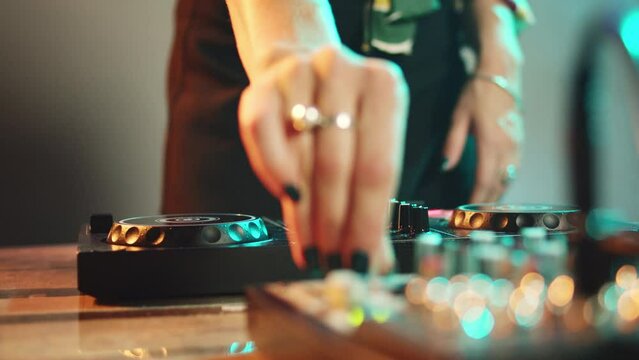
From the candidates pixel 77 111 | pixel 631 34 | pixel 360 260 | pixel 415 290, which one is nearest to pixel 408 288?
pixel 415 290

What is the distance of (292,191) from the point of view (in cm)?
60

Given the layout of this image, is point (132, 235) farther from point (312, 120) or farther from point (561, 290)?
point (561, 290)

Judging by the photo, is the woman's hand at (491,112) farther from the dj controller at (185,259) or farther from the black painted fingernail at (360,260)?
the black painted fingernail at (360,260)

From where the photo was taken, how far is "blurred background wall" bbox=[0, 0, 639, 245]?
1736 mm

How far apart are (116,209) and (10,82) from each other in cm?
38

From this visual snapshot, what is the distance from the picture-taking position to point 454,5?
1.38 metres

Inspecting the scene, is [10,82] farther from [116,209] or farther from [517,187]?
[517,187]

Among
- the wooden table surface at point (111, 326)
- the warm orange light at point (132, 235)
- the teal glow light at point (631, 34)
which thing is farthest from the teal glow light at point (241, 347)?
the teal glow light at point (631, 34)

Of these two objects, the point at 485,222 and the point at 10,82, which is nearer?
the point at 485,222

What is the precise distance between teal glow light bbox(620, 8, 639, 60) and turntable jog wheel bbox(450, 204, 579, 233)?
382 mm

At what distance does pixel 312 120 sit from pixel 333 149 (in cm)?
3

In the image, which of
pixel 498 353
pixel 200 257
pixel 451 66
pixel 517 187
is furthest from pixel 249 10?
pixel 517 187

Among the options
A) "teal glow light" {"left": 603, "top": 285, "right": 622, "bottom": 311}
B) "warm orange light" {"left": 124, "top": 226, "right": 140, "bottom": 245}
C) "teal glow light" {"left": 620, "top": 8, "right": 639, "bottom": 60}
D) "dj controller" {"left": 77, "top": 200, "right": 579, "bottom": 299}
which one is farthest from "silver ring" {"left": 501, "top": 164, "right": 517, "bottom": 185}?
"teal glow light" {"left": 603, "top": 285, "right": 622, "bottom": 311}

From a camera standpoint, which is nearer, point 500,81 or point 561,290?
point 561,290
